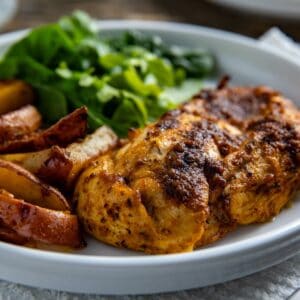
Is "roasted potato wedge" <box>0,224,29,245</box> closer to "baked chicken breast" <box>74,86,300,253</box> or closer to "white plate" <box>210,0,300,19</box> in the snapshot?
"baked chicken breast" <box>74,86,300,253</box>

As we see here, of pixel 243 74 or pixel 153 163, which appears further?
pixel 243 74

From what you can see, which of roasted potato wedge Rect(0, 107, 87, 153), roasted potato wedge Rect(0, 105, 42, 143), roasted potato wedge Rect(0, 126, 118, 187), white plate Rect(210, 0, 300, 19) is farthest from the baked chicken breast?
white plate Rect(210, 0, 300, 19)

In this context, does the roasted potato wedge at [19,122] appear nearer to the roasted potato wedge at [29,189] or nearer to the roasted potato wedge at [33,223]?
the roasted potato wedge at [29,189]

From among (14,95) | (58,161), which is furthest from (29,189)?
(14,95)

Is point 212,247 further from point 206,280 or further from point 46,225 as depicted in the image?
point 46,225

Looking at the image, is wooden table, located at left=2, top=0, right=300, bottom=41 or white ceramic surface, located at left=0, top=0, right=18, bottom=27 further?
wooden table, located at left=2, top=0, right=300, bottom=41

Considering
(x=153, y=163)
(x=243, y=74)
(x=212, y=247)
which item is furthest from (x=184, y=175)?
(x=243, y=74)
